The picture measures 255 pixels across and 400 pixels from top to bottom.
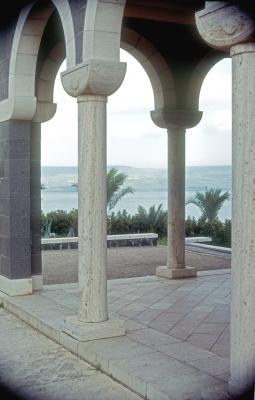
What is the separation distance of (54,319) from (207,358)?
1976 millimetres

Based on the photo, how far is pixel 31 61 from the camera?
7266 millimetres

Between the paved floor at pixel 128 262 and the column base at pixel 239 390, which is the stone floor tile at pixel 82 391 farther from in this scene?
the paved floor at pixel 128 262

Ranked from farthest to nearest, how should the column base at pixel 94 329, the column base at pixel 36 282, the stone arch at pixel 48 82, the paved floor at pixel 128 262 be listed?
the paved floor at pixel 128 262 → the stone arch at pixel 48 82 → the column base at pixel 36 282 → the column base at pixel 94 329

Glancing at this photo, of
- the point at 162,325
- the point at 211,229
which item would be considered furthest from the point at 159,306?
the point at 211,229

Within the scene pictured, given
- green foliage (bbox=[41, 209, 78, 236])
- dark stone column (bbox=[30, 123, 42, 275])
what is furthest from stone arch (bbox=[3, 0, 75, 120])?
green foliage (bbox=[41, 209, 78, 236])

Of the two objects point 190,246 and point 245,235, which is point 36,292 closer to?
point 245,235

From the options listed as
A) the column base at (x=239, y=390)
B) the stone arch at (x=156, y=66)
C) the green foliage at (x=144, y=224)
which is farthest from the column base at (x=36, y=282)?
the green foliage at (x=144, y=224)

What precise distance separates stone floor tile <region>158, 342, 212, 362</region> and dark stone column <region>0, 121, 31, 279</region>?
116 inches

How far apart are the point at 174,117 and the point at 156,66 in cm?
79

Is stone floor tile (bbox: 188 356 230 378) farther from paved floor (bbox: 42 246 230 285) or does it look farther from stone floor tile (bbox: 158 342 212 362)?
paved floor (bbox: 42 246 230 285)

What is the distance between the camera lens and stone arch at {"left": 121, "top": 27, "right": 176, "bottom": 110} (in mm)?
8539

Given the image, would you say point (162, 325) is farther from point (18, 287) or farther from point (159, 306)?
point (18, 287)

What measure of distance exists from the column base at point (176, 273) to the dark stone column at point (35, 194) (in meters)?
1.90

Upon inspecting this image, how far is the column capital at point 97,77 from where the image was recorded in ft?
17.0
